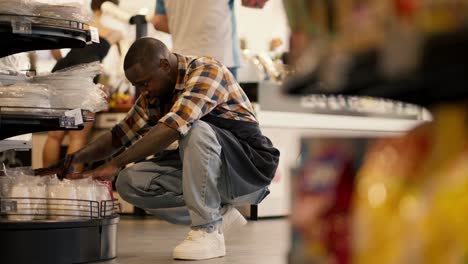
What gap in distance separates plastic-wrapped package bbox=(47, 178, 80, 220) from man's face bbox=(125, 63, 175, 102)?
45 centimetres

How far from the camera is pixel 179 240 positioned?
13.3ft

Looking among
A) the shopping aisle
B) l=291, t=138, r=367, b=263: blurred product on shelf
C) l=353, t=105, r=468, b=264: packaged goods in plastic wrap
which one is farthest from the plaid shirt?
l=353, t=105, r=468, b=264: packaged goods in plastic wrap

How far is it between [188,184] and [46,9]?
0.78 meters

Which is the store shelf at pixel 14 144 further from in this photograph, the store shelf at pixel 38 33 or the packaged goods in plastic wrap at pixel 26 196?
the packaged goods in plastic wrap at pixel 26 196

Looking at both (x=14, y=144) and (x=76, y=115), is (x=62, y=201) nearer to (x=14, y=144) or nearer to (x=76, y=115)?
(x=76, y=115)

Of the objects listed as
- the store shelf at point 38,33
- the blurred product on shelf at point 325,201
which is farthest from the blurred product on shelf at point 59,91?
the blurred product on shelf at point 325,201

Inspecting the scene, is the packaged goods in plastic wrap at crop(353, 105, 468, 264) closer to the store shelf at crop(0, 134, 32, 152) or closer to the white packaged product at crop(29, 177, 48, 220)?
the white packaged product at crop(29, 177, 48, 220)

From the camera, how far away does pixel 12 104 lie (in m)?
2.95

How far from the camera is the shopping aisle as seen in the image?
320 cm

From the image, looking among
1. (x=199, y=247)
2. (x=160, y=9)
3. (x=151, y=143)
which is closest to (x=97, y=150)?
(x=151, y=143)

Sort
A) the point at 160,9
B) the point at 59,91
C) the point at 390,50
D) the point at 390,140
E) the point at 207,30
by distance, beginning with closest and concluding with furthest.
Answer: the point at 390,50
the point at 390,140
the point at 59,91
the point at 207,30
the point at 160,9

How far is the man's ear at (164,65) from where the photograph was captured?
125 inches

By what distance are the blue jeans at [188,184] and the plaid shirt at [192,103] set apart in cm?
8

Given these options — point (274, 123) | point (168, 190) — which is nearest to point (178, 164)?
point (168, 190)
